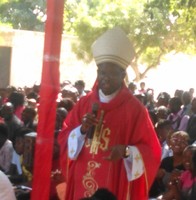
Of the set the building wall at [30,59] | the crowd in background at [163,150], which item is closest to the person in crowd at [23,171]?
the crowd in background at [163,150]

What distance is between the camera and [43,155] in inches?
121

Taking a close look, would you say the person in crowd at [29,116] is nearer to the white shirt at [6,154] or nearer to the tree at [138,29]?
the white shirt at [6,154]

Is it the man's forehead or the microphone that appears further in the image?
the man's forehead

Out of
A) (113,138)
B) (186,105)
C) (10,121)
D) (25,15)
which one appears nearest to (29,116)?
(10,121)

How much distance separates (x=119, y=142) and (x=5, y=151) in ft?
8.94

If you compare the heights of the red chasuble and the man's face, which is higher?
the man's face

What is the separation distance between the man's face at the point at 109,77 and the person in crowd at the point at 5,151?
8.74 feet

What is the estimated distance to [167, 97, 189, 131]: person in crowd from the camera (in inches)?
360

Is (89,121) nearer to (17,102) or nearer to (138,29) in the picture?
(17,102)

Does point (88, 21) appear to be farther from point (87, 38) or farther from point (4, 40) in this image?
point (4, 40)

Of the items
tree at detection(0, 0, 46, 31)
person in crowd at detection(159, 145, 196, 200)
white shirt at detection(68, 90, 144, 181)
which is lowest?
person in crowd at detection(159, 145, 196, 200)

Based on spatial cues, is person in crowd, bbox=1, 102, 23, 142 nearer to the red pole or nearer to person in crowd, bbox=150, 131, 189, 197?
person in crowd, bbox=150, 131, 189, 197

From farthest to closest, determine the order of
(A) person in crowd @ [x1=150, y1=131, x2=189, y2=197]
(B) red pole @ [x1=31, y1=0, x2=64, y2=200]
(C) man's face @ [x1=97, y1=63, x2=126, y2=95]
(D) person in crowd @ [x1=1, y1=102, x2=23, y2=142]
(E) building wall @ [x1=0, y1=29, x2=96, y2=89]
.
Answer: (E) building wall @ [x1=0, y1=29, x2=96, y2=89], (D) person in crowd @ [x1=1, y1=102, x2=23, y2=142], (A) person in crowd @ [x1=150, y1=131, x2=189, y2=197], (C) man's face @ [x1=97, y1=63, x2=126, y2=95], (B) red pole @ [x1=31, y1=0, x2=64, y2=200]

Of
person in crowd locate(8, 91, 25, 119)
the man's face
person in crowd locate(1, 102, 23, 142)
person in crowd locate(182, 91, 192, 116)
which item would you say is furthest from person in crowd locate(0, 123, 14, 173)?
person in crowd locate(182, 91, 192, 116)
